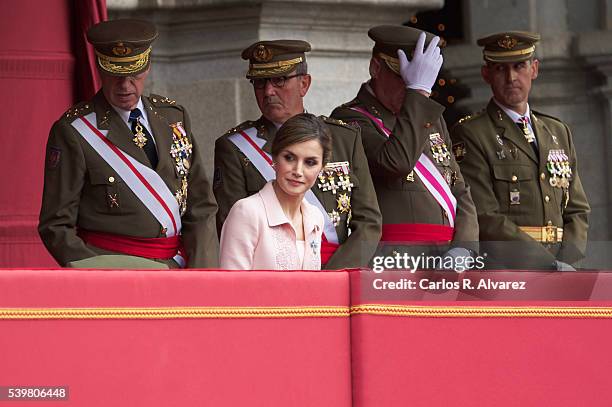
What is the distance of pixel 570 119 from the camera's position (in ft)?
32.2

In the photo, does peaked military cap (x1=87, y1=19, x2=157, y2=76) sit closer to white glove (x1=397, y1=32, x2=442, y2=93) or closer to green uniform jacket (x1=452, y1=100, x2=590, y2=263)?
white glove (x1=397, y1=32, x2=442, y2=93)

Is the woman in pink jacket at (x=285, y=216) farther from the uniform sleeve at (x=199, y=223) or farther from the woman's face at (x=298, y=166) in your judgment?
the uniform sleeve at (x=199, y=223)

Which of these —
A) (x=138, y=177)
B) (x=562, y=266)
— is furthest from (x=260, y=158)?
(x=562, y=266)

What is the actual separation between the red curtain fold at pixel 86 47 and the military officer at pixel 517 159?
147 cm

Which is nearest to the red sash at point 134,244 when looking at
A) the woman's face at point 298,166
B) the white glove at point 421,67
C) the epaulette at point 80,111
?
the epaulette at point 80,111

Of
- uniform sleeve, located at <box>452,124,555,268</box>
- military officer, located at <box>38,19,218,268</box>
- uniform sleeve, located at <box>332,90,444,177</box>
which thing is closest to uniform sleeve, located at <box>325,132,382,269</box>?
uniform sleeve, located at <box>332,90,444,177</box>

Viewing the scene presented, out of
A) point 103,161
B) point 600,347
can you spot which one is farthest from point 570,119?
point 600,347

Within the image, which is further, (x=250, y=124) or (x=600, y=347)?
(x=250, y=124)

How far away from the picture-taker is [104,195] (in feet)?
19.2

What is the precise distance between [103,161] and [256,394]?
5.99ft

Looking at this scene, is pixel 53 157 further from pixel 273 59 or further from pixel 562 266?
pixel 562 266

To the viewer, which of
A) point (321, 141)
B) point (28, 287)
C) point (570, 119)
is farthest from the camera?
point (570, 119)

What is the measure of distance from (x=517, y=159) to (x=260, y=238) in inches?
88.9

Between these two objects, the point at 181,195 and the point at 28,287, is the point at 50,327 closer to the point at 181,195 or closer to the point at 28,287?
the point at 28,287
